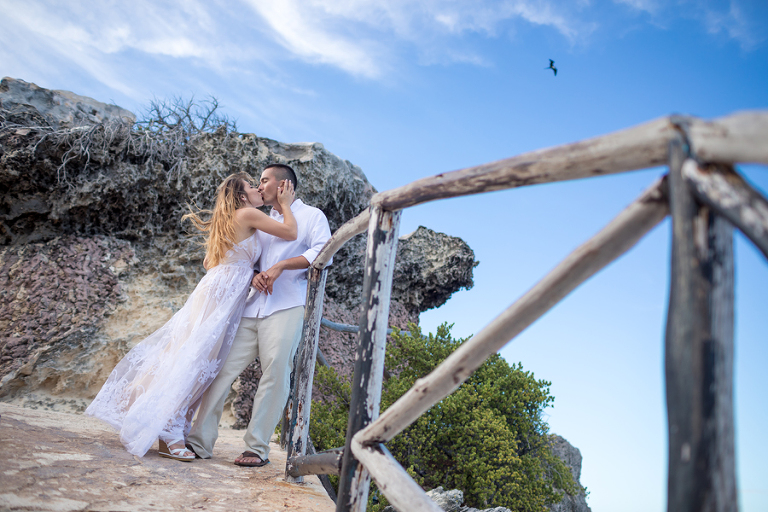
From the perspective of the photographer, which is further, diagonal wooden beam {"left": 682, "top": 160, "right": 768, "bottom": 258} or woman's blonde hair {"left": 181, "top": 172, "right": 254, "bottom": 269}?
woman's blonde hair {"left": 181, "top": 172, "right": 254, "bottom": 269}

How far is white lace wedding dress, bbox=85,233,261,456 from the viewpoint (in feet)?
8.43

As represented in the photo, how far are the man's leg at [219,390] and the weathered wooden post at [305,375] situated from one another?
32cm

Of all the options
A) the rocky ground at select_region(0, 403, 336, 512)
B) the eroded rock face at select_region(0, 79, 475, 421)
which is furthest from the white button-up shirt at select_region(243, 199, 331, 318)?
the eroded rock face at select_region(0, 79, 475, 421)

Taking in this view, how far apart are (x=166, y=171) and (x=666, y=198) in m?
5.85

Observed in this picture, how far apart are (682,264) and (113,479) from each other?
82.4 inches

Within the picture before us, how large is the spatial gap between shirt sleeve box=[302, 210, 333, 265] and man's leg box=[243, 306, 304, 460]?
343mm

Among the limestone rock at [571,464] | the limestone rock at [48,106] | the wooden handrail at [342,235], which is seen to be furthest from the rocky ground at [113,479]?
the limestone rock at [571,464]

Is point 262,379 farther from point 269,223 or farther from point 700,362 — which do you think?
point 700,362

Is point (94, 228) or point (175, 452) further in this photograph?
point (94, 228)

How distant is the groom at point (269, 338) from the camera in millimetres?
2703

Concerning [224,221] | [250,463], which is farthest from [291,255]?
[250,463]

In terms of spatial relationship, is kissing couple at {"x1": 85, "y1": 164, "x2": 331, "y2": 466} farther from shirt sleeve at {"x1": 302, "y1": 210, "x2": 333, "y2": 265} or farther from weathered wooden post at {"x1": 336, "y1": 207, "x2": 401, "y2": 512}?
weathered wooden post at {"x1": 336, "y1": 207, "x2": 401, "y2": 512}

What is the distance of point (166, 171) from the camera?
5777 mm

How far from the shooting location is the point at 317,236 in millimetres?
3090
